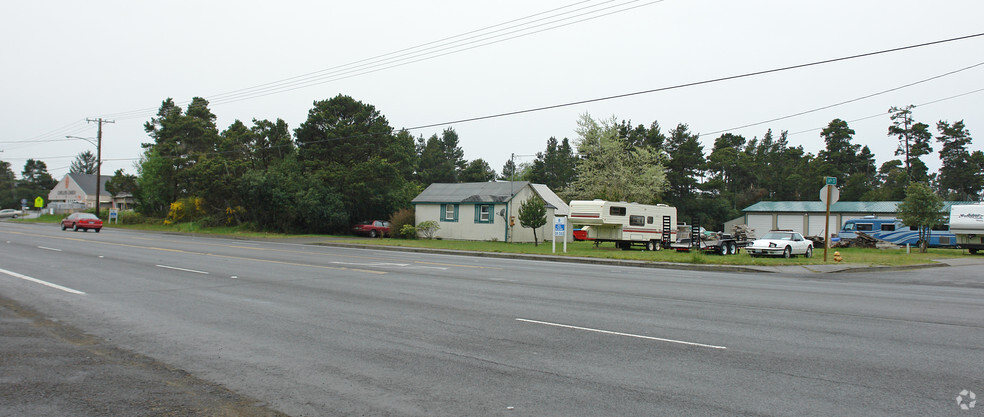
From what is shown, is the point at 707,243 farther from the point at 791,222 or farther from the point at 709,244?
the point at 791,222

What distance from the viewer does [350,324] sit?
8812 mm

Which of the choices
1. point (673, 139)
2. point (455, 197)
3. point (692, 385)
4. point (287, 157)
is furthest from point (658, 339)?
point (673, 139)

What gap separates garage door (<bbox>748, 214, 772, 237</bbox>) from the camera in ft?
216

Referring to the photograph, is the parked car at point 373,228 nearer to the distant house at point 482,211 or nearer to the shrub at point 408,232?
the distant house at point 482,211

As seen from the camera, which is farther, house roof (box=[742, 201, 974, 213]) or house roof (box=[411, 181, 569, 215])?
house roof (box=[742, 201, 974, 213])

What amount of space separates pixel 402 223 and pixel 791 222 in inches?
1718

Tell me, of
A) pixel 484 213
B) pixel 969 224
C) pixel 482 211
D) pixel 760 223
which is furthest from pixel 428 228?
pixel 760 223

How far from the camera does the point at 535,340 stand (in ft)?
25.3

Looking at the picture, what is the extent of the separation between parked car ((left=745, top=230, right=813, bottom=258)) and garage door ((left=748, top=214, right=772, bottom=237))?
129 ft

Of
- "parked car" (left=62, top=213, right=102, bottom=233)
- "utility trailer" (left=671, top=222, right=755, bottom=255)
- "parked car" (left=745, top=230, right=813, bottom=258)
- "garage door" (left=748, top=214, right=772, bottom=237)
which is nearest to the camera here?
"parked car" (left=745, top=230, right=813, bottom=258)

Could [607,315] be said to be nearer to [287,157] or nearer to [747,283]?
[747,283]

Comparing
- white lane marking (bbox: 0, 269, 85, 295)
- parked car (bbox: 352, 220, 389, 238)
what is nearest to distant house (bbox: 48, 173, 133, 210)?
parked car (bbox: 352, 220, 389, 238)

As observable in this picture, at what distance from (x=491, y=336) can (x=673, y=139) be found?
7319cm

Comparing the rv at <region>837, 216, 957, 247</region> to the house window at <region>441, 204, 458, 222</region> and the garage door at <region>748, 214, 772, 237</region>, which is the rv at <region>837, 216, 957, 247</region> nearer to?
the garage door at <region>748, 214, 772, 237</region>
